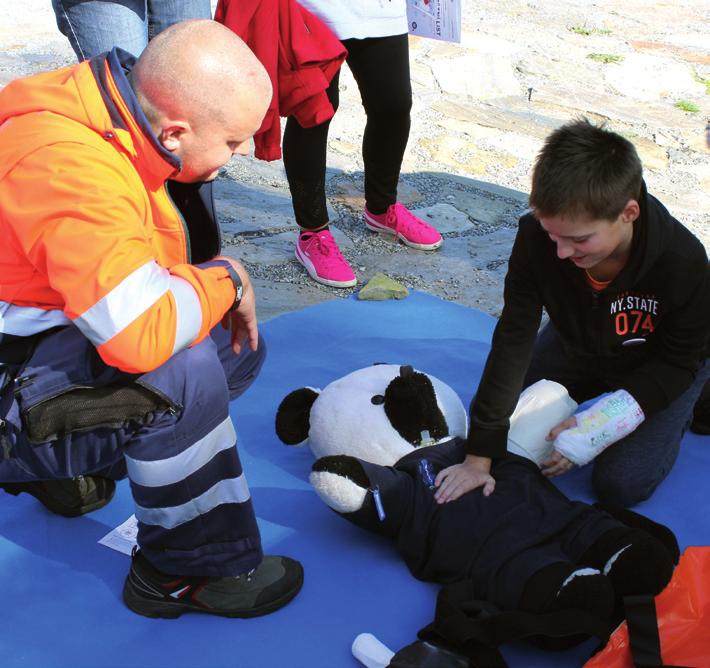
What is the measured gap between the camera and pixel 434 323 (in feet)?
8.58

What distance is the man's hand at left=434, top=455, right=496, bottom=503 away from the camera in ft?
5.38

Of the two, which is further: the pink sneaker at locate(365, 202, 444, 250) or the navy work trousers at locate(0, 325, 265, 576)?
the pink sneaker at locate(365, 202, 444, 250)

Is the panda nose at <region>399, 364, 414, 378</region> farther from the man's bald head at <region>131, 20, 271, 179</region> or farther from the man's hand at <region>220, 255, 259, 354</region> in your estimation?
the man's bald head at <region>131, 20, 271, 179</region>

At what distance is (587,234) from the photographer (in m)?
1.58

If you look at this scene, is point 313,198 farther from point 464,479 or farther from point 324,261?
point 464,479

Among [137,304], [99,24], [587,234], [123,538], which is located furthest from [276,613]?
[99,24]

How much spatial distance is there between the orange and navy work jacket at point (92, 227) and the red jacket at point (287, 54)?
1.07m

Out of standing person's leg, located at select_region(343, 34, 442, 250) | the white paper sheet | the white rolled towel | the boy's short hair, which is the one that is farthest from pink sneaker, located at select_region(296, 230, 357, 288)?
the white rolled towel

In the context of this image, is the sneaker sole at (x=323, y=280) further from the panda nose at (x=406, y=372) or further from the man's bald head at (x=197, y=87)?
the man's bald head at (x=197, y=87)

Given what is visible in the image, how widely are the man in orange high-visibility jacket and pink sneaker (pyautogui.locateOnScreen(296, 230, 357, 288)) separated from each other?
129 cm

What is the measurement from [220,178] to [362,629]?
8.16 ft

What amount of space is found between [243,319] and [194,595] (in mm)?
500

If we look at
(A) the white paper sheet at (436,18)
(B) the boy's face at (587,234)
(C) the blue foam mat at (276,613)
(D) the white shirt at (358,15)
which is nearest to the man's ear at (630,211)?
(B) the boy's face at (587,234)

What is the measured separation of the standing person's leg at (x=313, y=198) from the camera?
2707mm
